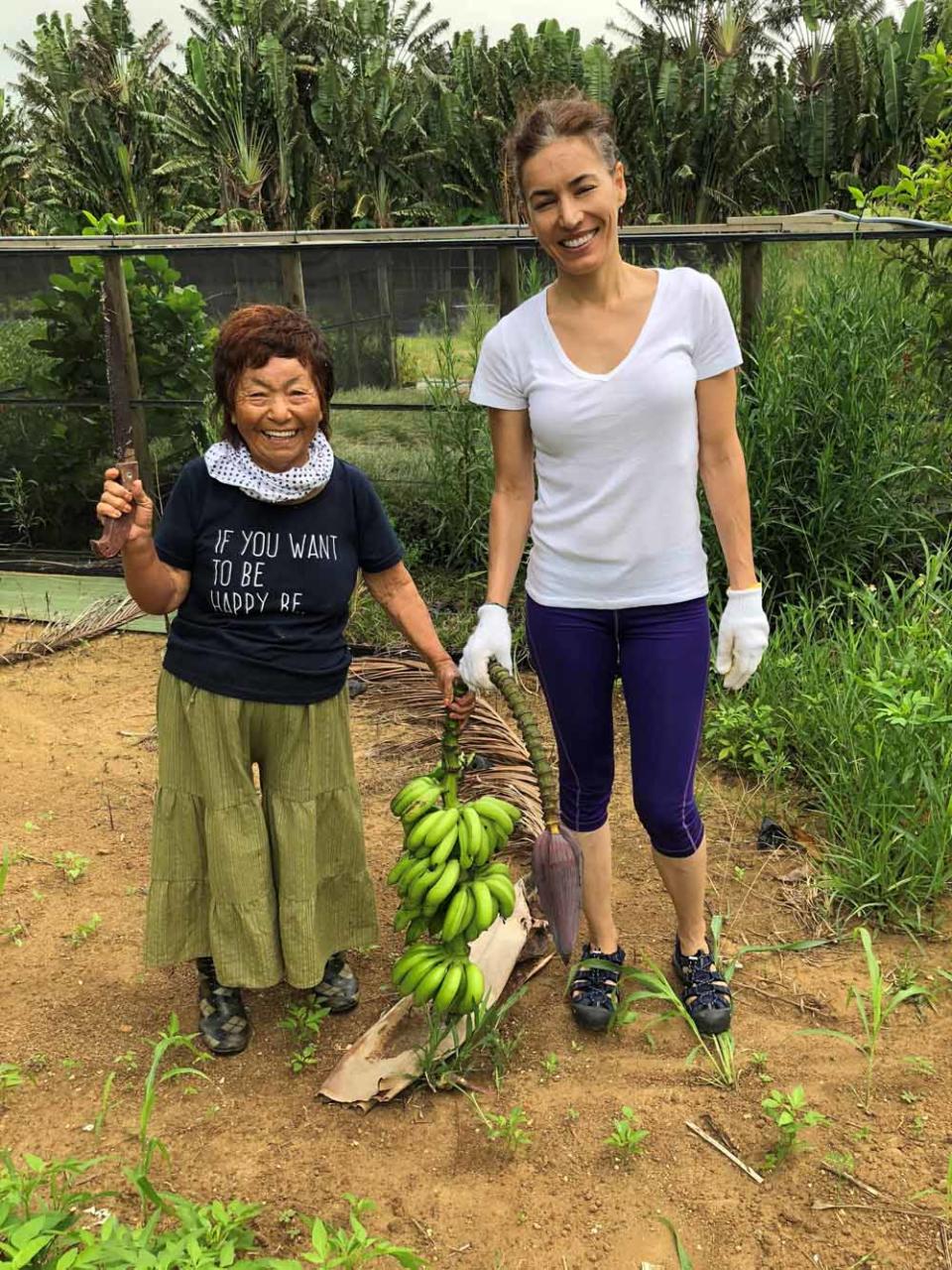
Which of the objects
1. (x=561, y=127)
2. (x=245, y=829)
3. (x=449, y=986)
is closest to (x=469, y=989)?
(x=449, y=986)

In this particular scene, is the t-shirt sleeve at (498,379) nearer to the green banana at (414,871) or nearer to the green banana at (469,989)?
the green banana at (414,871)

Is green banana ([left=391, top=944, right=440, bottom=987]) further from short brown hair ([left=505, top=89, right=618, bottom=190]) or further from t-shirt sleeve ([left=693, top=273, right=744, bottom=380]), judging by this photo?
short brown hair ([left=505, top=89, right=618, bottom=190])

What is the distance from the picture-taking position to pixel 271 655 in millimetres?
2365

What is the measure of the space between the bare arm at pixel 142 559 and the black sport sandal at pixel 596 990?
130 cm

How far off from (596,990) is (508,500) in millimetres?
1195

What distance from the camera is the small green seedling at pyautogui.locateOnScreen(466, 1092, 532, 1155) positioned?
2203 millimetres

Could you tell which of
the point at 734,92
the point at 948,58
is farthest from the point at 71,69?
the point at 948,58

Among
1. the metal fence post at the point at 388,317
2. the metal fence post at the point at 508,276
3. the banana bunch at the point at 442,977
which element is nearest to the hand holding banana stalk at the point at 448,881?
the banana bunch at the point at 442,977

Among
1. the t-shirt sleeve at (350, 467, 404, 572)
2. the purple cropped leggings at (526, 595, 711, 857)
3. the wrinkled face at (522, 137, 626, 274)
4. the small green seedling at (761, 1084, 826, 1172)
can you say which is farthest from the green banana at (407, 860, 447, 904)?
the wrinkled face at (522, 137, 626, 274)

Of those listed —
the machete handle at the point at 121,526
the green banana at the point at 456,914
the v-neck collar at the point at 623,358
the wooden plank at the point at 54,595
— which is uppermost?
the v-neck collar at the point at 623,358

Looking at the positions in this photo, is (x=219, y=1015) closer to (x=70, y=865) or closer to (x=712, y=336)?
(x=70, y=865)

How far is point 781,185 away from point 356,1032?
75.2 feet

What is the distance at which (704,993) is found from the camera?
257 cm

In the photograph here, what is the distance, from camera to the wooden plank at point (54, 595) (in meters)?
5.64
